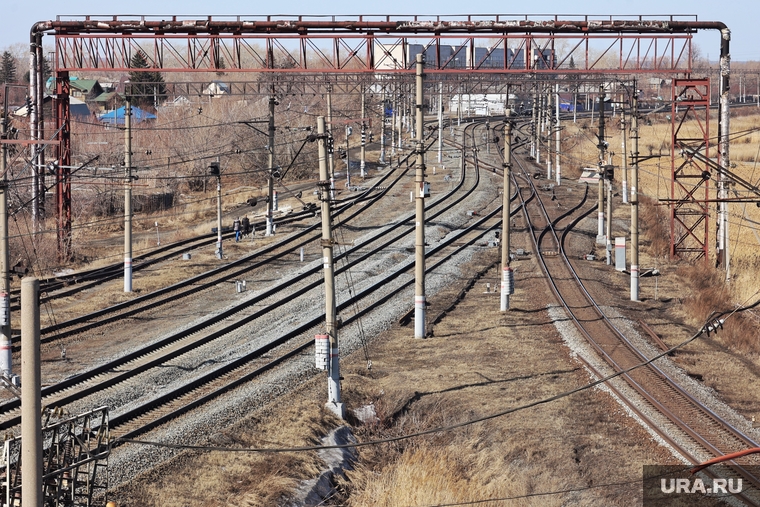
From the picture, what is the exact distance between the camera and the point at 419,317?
23.2 metres

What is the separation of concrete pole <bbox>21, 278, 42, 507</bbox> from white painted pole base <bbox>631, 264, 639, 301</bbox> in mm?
22872

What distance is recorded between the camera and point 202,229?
40.7 metres

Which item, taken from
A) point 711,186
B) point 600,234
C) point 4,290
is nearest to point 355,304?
point 4,290

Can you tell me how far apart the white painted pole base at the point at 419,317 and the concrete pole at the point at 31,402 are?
15.6 meters

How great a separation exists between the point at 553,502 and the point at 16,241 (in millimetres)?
25306

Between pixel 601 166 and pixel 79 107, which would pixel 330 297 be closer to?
pixel 601 166

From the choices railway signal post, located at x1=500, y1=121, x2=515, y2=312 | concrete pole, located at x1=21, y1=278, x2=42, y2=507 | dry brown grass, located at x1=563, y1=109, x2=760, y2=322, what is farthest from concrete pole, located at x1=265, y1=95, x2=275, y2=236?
concrete pole, located at x1=21, y1=278, x2=42, y2=507

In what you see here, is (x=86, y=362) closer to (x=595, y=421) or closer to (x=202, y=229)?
(x=595, y=421)

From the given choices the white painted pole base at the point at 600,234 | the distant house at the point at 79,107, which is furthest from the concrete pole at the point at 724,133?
A: the distant house at the point at 79,107

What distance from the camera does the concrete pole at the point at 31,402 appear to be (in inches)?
301

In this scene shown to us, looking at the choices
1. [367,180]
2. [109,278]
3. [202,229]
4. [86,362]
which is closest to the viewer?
[86,362]

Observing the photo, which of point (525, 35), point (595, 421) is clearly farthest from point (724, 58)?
point (595, 421)

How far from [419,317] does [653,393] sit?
660 cm

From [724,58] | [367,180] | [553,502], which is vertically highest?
[724,58]
